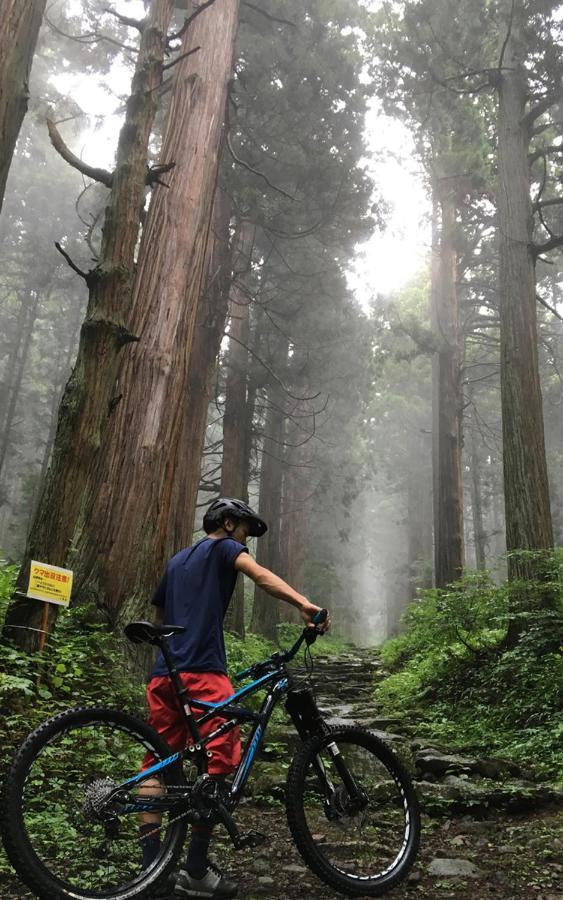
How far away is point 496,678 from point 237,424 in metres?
7.76

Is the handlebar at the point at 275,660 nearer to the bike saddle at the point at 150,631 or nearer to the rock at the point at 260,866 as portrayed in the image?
the bike saddle at the point at 150,631

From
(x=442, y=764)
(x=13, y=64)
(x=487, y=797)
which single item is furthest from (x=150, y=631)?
(x=13, y=64)

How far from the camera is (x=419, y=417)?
29.8 meters

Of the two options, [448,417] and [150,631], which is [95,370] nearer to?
[150,631]

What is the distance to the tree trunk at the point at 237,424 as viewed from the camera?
42.3 ft

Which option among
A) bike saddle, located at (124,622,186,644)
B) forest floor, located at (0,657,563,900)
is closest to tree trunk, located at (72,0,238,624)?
forest floor, located at (0,657,563,900)

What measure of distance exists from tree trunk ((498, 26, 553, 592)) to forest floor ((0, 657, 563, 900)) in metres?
4.03

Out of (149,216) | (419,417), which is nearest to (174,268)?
(149,216)

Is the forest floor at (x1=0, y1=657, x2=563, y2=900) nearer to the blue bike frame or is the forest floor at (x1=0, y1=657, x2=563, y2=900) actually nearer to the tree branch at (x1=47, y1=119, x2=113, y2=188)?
the blue bike frame

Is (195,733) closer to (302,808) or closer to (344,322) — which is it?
(302,808)

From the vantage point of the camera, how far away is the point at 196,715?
3.22m

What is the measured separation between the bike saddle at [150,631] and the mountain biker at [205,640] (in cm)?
18

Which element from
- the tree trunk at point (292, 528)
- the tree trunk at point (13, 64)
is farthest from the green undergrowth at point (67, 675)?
the tree trunk at point (292, 528)

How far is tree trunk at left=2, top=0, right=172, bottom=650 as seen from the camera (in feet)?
16.4
